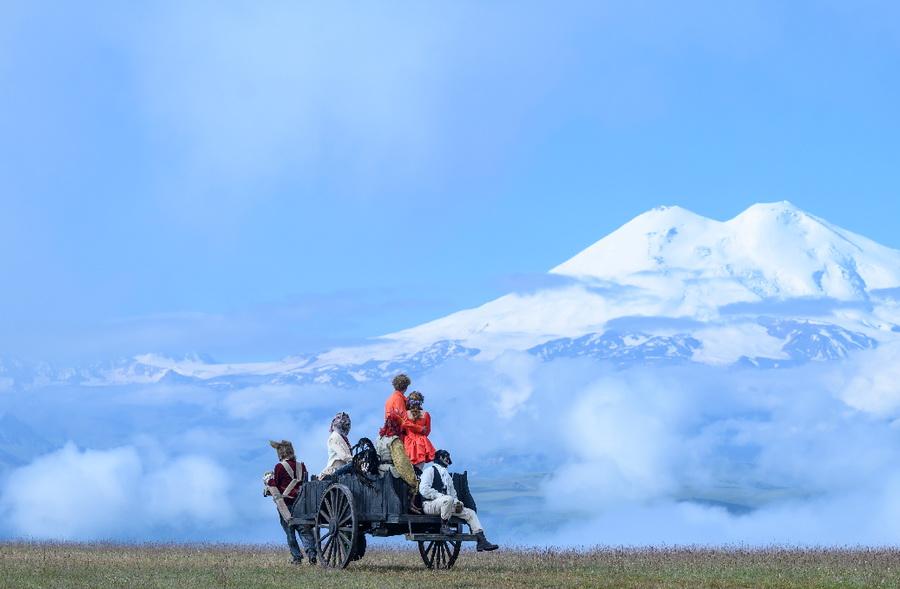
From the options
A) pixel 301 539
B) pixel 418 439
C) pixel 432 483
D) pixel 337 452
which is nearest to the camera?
pixel 432 483

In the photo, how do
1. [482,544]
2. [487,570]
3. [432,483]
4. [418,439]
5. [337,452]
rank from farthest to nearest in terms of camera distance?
[337,452] < [487,570] < [418,439] < [432,483] < [482,544]

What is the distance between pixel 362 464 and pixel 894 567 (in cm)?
923

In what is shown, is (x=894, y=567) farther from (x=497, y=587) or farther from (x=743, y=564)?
(x=497, y=587)

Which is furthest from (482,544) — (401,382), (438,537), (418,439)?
(401,382)

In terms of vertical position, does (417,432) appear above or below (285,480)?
above

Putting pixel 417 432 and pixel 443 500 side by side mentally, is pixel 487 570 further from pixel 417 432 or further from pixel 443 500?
pixel 417 432

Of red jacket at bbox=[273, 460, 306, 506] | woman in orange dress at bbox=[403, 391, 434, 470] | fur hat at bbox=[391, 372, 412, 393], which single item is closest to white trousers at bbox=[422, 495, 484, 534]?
woman in orange dress at bbox=[403, 391, 434, 470]

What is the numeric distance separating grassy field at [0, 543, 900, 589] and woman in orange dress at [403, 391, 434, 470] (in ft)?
6.01

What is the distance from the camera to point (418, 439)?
861 inches

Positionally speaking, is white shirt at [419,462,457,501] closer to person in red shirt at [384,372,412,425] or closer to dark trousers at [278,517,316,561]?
person in red shirt at [384,372,412,425]

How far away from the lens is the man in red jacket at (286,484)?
24938mm

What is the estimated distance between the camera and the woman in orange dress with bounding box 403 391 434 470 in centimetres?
A: 2177

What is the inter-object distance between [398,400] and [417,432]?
23.7 inches

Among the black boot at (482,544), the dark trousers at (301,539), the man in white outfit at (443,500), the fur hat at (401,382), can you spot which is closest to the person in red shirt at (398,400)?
the fur hat at (401,382)
